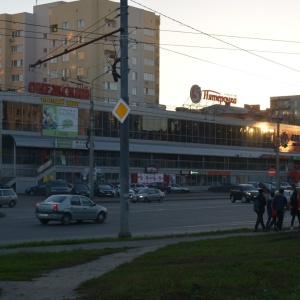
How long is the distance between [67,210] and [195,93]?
5825 cm

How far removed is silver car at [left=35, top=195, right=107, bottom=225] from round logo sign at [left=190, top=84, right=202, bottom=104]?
55.2m

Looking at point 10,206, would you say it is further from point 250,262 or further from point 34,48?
point 34,48

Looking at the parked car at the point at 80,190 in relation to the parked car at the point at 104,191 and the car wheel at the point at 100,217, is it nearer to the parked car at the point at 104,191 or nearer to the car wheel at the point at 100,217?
the parked car at the point at 104,191

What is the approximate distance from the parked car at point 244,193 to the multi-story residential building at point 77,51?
104 ft

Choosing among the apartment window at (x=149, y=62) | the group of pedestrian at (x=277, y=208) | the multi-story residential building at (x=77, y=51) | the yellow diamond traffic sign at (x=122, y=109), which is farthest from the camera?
the apartment window at (x=149, y=62)

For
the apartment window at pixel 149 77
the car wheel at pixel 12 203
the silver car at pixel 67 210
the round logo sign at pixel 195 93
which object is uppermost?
the apartment window at pixel 149 77

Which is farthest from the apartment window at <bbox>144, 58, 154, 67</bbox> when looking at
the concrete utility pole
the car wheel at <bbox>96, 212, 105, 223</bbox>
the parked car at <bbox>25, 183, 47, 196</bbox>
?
the concrete utility pole

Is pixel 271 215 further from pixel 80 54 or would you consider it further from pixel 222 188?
pixel 80 54

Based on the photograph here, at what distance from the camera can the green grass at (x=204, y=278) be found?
9.51 meters

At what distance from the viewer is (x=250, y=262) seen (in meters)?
12.7

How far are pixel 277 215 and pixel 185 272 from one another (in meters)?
15.7

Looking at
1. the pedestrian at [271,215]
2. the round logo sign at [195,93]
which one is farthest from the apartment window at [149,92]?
the pedestrian at [271,215]

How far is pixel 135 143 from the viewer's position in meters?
83.4

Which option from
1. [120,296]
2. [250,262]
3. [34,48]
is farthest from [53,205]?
[34,48]
